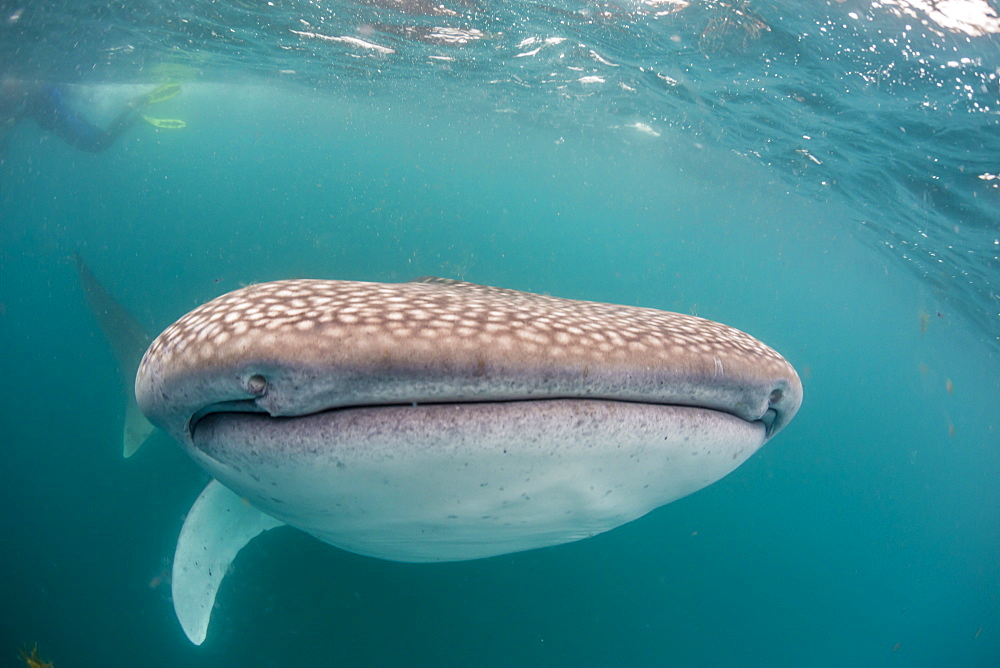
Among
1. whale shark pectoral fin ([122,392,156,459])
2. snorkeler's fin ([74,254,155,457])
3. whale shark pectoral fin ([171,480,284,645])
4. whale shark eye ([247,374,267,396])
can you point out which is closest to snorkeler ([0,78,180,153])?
snorkeler's fin ([74,254,155,457])

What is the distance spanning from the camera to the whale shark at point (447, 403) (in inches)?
50.5

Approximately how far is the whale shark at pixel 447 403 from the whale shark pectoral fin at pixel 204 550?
1.94 metres

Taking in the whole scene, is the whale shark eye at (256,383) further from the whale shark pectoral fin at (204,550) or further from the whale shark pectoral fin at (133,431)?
the whale shark pectoral fin at (133,431)

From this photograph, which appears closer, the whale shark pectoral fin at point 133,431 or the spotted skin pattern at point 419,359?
the spotted skin pattern at point 419,359

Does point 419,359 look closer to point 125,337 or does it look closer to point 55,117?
point 125,337

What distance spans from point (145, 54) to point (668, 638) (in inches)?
1013

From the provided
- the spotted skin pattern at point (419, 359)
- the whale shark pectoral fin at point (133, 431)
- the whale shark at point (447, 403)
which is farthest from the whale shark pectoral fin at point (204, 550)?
the whale shark pectoral fin at point (133, 431)

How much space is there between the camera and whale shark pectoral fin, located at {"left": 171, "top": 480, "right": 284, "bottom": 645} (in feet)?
11.1

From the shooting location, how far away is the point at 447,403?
132cm

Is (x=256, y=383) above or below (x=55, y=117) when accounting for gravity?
above

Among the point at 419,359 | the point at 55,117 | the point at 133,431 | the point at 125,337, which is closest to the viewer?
the point at 419,359

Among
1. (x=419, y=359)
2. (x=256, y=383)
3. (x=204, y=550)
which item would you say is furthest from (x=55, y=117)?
(x=419, y=359)

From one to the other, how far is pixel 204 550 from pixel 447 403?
10.6ft

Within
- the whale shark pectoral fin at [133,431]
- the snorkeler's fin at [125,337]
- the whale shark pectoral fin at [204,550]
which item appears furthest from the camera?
the snorkeler's fin at [125,337]
